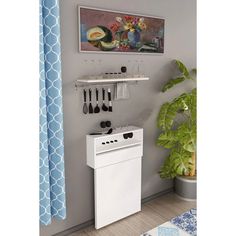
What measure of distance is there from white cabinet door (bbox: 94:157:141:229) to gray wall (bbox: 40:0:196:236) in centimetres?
15

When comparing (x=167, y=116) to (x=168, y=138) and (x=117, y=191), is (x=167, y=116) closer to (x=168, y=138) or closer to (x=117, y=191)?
(x=168, y=138)

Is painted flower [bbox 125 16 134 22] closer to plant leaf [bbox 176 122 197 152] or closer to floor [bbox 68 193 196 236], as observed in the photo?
plant leaf [bbox 176 122 197 152]

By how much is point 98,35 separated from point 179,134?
133cm

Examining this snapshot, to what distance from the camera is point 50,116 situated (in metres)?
1.93

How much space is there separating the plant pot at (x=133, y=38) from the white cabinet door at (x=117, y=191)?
46.1 inches

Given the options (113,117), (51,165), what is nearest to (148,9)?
(113,117)

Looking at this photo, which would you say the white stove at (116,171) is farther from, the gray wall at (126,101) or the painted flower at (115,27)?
the painted flower at (115,27)

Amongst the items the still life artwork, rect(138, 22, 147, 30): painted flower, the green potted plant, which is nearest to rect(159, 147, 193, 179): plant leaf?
the green potted plant

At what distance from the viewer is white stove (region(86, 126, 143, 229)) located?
7.83ft

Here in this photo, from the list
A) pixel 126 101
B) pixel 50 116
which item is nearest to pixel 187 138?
pixel 126 101

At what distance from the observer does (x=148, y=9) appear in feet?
8.77

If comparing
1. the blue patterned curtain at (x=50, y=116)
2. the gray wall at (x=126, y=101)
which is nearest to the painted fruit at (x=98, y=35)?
the gray wall at (x=126, y=101)
